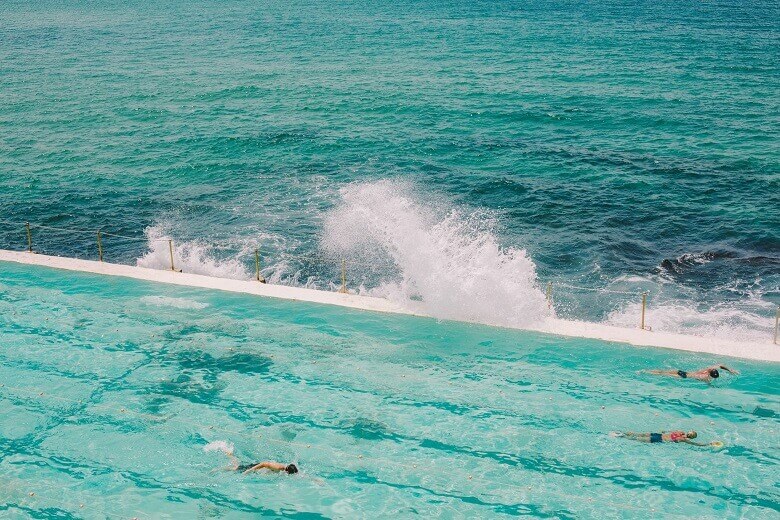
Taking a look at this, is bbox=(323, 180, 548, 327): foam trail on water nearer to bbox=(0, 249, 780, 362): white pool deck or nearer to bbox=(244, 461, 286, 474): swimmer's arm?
bbox=(0, 249, 780, 362): white pool deck

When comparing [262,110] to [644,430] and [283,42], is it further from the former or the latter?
[644,430]

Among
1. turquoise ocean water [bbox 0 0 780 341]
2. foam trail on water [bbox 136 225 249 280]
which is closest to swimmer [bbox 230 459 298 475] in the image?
turquoise ocean water [bbox 0 0 780 341]

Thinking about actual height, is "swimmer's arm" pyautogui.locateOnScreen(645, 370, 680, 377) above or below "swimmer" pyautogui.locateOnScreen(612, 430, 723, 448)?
above

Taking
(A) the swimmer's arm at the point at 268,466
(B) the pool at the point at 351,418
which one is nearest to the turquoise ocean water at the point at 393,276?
(B) the pool at the point at 351,418

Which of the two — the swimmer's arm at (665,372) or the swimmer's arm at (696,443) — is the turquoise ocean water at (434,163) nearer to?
the swimmer's arm at (665,372)

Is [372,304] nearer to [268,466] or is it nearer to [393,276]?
[393,276]

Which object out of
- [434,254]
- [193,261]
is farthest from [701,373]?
[193,261]
